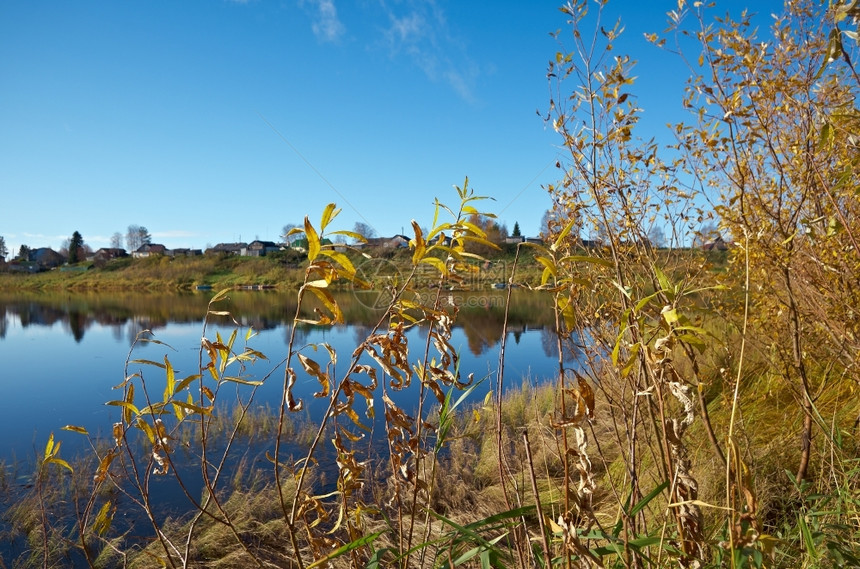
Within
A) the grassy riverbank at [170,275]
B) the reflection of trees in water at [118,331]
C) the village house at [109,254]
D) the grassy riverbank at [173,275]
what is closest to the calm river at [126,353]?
the reflection of trees in water at [118,331]

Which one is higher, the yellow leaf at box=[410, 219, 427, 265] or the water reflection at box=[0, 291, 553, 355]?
the yellow leaf at box=[410, 219, 427, 265]

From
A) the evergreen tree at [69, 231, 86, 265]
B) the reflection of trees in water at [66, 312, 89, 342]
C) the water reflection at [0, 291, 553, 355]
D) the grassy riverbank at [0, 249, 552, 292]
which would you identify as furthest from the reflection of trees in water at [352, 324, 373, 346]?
the evergreen tree at [69, 231, 86, 265]

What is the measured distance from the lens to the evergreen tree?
6756 centimetres

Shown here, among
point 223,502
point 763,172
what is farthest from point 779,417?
point 223,502

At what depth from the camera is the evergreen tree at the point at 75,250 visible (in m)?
67.6

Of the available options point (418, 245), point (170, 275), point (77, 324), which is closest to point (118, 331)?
point (77, 324)

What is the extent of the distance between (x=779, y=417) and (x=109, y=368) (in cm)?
1311

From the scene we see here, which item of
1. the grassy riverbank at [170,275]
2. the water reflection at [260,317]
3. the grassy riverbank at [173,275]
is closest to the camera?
the water reflection at [260,317]

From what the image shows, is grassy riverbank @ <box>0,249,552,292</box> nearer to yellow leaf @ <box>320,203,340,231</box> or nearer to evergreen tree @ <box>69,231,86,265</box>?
evergreen tree @ <box>69,231,86,265</box>

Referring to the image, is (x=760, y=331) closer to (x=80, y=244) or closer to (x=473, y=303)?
(x=473, y=303)

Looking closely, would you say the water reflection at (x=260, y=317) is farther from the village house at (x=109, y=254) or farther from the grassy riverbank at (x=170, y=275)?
the village house at (x=109, y=254)

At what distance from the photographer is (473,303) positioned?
2430 cm

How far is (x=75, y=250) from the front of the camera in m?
67.7

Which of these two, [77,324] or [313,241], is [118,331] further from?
[313,241]
